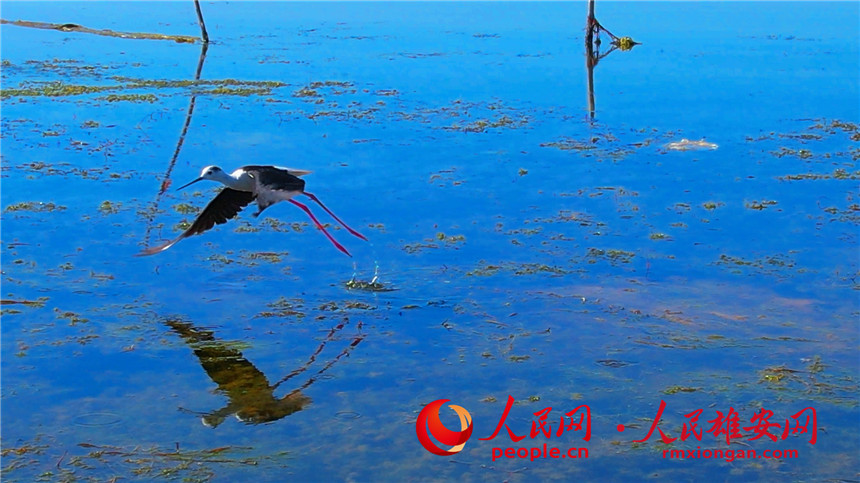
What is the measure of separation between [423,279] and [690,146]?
6.37 meters

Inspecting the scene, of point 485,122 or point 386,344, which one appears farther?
point 485,122

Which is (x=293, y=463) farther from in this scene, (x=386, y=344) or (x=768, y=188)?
(x=768, y=188)

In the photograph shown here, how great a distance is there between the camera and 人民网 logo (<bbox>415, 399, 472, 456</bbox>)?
5434 millimetres

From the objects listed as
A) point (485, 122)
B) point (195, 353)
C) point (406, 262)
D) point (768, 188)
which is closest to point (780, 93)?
point (485, 122)

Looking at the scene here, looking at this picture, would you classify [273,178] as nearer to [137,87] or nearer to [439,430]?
[439,430]

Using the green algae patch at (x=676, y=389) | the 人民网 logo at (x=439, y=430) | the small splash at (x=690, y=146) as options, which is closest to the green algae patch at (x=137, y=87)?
the small splash at (x=690, y=146)

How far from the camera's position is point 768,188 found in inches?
440

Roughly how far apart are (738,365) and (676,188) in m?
4.95

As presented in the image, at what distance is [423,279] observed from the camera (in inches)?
319

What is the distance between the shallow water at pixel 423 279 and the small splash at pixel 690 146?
185 millimetres

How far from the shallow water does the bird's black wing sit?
890 mm

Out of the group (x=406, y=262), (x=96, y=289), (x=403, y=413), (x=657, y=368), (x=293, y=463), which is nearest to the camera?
(x=293, y=463)

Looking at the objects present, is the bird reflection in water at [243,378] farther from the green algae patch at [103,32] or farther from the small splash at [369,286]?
the green algae patch at [103,32]

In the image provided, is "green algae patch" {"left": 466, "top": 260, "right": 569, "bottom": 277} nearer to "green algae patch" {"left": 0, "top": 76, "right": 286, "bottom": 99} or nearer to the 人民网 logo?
the 人民网 logo
